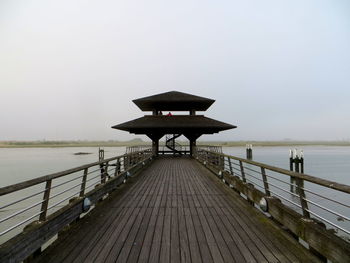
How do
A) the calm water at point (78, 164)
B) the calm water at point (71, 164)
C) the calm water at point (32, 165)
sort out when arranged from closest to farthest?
the calm water at point (78, 164) < the calm water at point (32, 165) < the calm water at point (71, 164)

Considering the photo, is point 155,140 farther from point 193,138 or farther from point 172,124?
point 193,138

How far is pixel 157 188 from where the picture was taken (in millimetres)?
6809

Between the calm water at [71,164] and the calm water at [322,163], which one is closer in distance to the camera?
the calm water at [71,164]

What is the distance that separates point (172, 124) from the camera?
1561 centimetres

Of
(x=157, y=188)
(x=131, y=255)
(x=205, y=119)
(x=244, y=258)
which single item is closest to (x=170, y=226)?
(x=131, y=255)

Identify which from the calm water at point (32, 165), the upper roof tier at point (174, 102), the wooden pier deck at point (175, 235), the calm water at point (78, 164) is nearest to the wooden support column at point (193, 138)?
the upper roof tier at point (174, 102)

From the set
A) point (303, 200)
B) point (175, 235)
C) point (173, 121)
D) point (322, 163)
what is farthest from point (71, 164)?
point (322, 163)

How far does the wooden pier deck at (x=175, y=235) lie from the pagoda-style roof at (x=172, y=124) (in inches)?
398

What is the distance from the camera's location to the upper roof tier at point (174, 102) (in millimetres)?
16750

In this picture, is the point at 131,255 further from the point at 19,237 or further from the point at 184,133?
the point at 184,133

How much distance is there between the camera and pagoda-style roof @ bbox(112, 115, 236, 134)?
1520cm

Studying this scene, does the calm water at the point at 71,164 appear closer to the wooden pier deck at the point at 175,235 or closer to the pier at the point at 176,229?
the pier at the point at 176,229

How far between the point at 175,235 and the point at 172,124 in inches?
491

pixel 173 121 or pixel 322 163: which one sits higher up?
pixel 173 121
